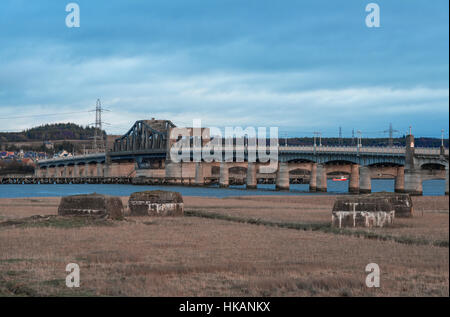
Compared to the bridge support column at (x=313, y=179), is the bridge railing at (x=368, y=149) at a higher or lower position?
higher

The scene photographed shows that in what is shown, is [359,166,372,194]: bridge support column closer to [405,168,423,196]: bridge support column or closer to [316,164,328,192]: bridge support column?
[316,164,328,192]: bridge support column

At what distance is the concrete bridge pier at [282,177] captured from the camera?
14100 cm

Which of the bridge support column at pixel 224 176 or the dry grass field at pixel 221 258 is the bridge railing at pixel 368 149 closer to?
the bridge support column at pixel 224 176

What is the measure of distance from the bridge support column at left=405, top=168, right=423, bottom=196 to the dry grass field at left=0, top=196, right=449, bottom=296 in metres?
67.7

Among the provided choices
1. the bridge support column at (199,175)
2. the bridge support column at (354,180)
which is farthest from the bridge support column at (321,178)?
the bridge support column at (199,175)

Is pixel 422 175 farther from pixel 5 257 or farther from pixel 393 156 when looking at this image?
pixel 5 257

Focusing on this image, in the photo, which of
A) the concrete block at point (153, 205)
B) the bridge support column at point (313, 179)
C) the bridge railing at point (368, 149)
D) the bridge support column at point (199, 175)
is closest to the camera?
the concrete block at point (153, 205)

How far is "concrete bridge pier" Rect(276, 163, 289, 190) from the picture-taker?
141m

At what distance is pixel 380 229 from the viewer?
3253 cm

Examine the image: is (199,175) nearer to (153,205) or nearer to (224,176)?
(224,176)

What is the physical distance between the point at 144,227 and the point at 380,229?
Result: 41.2 feet

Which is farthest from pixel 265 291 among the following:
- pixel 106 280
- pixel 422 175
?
pixel 422 175

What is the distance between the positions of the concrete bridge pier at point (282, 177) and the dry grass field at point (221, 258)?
104274mm

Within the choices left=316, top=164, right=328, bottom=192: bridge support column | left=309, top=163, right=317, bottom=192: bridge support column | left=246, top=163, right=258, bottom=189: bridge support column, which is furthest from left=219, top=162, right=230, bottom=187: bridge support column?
left=316, top=164, right=328, bottom=192: bridge support column
